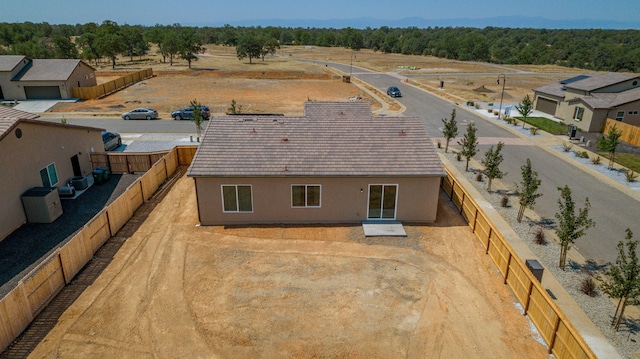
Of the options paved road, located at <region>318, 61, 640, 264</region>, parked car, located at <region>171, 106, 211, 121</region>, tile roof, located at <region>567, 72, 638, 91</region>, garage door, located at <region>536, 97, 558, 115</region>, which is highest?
tile roof, located at <region>567, 72, 638, 91</region>

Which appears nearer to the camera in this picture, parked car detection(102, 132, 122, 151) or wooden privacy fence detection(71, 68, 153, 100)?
parked car detection(102, 132, 122, 151)

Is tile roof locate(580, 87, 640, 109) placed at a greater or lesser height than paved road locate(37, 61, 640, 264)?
greater

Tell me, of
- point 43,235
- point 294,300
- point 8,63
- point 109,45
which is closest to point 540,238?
point 294,300

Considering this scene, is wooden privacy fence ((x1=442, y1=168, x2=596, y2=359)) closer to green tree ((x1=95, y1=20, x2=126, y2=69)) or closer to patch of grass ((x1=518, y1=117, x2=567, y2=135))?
patch of grass ((x1=518, y1=117, x2=567, y2=135))

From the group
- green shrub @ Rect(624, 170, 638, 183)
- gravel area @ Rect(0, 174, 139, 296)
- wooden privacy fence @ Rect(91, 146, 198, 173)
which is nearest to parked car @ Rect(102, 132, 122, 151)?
wooden privacy fence @ Rect(91, 146, 198, 173)

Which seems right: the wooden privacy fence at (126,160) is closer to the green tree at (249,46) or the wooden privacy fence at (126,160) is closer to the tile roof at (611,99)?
the tile roof at (611,99)

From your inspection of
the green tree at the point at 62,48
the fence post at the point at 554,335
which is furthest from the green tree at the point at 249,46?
the fence post at the point at 554,335
